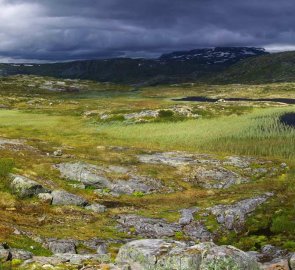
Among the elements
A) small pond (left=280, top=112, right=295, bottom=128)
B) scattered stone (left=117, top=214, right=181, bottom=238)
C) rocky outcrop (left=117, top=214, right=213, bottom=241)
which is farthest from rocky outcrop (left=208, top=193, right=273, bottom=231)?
small pond (left=280, top=112, right=295, bottom=128)

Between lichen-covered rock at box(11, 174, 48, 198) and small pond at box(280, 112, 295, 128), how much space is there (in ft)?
282

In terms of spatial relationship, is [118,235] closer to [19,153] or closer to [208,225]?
[208,225]

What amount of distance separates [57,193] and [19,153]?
21182 millimetres

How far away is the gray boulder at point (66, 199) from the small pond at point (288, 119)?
8377 centimetres

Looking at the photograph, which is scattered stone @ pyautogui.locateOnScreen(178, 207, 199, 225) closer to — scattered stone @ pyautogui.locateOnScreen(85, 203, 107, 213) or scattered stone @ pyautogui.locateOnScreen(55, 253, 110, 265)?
scattered stone @ pyautogui.locateOnScreen(85, 203, 107, 213)

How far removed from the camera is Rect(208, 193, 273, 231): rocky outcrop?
41594 mm

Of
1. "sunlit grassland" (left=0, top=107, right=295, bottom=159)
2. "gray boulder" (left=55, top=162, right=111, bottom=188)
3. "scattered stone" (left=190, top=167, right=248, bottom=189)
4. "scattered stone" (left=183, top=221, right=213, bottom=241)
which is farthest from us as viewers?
"sunlit grassland" (left=0, top=107, right=295, bottom=159)

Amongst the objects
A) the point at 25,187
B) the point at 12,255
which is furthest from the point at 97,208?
the point at 12,255

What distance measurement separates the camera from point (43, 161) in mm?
59656

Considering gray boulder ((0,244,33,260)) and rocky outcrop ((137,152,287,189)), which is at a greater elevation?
gray boulder ((0,244,33,260))

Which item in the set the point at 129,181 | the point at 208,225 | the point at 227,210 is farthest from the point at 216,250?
the point at 129,181

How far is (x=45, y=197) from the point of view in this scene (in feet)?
149

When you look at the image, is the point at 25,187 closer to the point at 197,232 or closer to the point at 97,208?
the point at 97,208

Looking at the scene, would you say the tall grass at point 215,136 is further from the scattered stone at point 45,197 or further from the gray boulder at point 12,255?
the gray boulder at point 12,255
